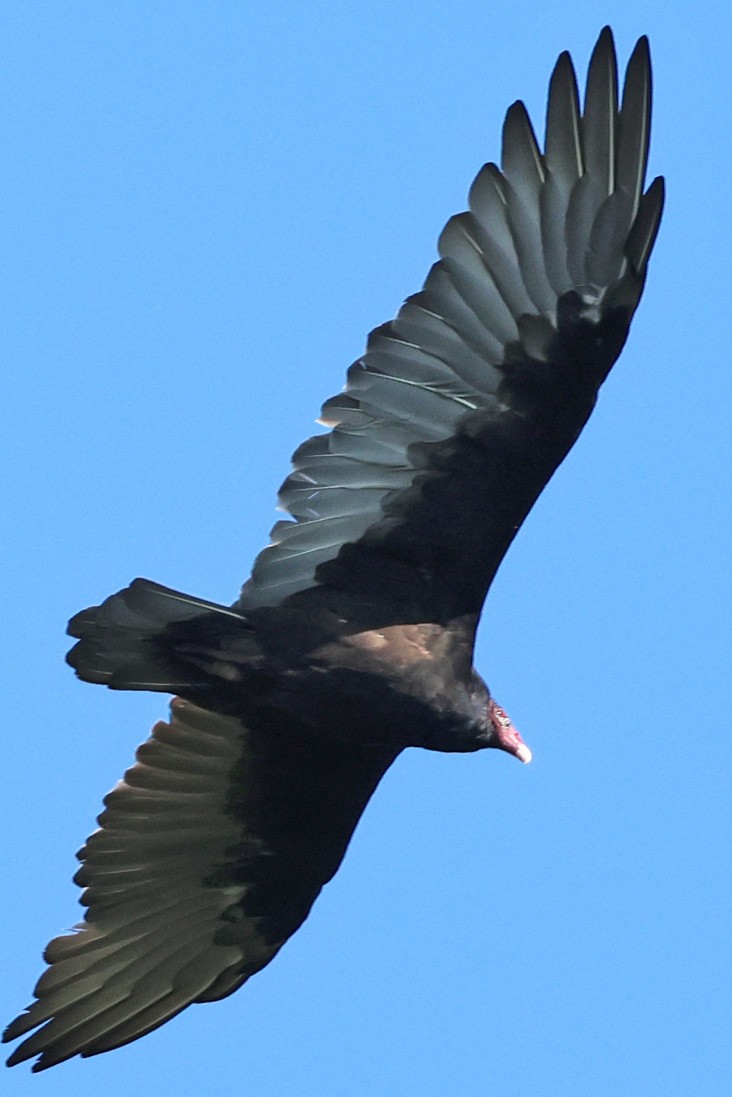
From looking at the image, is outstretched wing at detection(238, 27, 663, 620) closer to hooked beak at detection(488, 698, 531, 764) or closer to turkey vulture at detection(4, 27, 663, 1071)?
turkey vulture at detection(4, 27, 663, 1071)

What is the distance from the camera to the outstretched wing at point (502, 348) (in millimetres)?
8961

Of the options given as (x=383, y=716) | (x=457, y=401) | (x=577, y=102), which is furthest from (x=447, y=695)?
(x=577, y=102)

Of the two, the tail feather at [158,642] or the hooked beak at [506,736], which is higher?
the tail feather at [158,642]

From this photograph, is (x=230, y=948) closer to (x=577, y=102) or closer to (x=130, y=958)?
(x=130, y=958)

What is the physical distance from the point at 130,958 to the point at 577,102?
4.20 m

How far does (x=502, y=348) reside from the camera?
9.04 m

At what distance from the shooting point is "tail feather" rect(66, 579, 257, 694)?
29.4 feet

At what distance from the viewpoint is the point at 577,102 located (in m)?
8.94

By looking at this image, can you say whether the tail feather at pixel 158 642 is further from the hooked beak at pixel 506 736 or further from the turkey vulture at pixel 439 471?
the hooked beak at pixel 506 736

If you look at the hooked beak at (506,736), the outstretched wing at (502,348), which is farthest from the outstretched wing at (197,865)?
the outstretched wing at (502,348)

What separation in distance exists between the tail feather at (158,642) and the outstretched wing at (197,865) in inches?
40.1

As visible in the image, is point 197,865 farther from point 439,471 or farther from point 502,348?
point 502,348

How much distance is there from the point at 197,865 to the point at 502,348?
115 inches

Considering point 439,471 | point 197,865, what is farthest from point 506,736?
point 197,865
